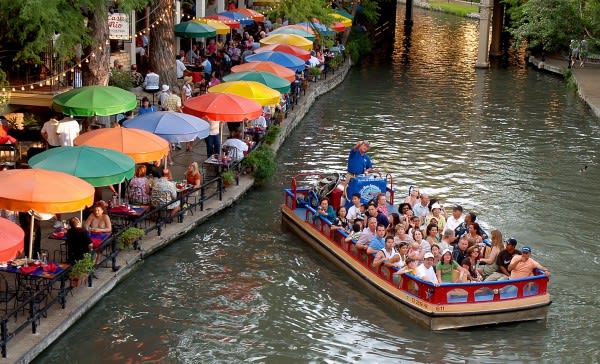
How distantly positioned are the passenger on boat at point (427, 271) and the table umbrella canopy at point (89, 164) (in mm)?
6251

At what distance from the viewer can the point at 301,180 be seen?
30.0 meters

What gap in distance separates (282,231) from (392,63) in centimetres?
3361

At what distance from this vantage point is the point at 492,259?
19719mm

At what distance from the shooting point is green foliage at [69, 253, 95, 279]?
18.5 metres

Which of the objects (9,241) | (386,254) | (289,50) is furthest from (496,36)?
(9,241)

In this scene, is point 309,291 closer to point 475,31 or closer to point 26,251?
point 26,251

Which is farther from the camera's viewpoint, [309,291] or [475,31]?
[475,31]

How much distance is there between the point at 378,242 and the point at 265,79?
12.7 m

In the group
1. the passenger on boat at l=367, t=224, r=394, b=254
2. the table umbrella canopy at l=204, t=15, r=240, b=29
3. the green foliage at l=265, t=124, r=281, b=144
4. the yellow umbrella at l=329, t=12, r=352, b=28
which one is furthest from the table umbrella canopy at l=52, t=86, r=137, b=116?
the yellow umbrella at l=329, t=12, r=352, b=28

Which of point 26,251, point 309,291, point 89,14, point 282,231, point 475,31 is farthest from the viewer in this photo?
point 475,31

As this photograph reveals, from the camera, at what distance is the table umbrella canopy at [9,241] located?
15.3 meters

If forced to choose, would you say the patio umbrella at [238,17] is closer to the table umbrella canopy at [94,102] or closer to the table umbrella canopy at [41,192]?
the table umbrella canopy at [94,102]

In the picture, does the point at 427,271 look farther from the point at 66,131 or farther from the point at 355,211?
the point at 66,131

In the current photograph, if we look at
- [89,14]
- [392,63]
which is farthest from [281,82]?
[392,63]
